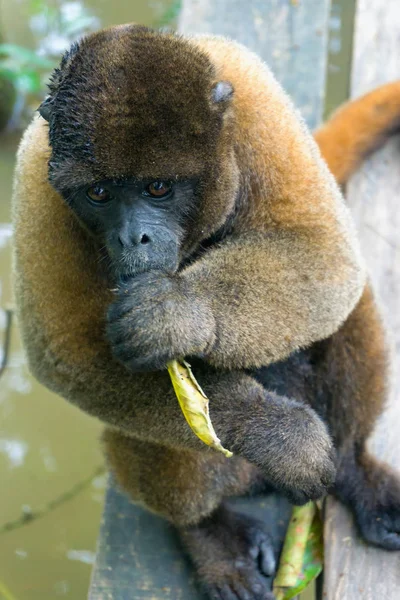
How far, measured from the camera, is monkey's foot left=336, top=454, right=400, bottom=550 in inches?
143

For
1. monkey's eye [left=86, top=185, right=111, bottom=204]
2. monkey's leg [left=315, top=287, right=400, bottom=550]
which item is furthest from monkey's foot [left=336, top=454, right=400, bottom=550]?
monkey's eye [left=86, top=185, right=111, bottom=204]

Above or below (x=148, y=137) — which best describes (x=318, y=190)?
below

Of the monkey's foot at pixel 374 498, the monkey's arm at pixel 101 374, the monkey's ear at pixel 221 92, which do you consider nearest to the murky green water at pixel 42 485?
the monkey's foot at pixel 374 498

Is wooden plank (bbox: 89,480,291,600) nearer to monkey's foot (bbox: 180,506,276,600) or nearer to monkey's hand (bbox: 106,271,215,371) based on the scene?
monkey's foot (bbox: 180,506,276,600)

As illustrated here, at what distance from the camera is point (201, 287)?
10.4ft

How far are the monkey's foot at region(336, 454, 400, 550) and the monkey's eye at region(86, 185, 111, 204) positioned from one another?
6.07ft

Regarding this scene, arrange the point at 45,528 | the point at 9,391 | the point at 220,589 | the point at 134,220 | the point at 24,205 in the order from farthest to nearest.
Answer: the point at 9,391
the point at 45,528
the point at 220,589
the point at 24,205
the point at 134,220

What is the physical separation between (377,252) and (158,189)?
2051mm

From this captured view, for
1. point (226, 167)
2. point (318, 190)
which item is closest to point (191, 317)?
point (226, 167)

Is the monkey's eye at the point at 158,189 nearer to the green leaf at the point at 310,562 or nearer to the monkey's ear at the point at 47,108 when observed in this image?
the monkey's ear at the point at 47,108

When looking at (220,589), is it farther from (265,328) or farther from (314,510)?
(265,328)

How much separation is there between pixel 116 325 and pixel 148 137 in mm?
724

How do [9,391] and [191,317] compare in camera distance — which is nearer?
[191,317]

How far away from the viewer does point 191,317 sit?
9.83ft
